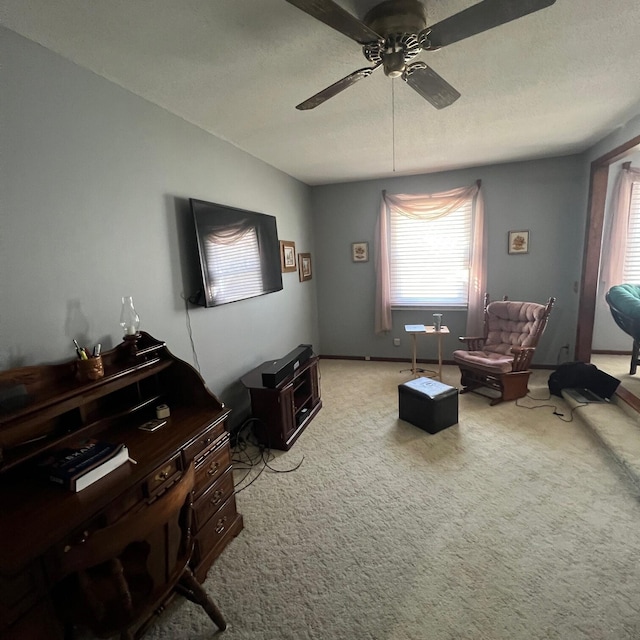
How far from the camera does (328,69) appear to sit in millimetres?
1844

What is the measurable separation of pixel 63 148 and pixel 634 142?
155 inches

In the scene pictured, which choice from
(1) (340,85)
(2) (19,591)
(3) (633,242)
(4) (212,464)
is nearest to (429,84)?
(1) (340,85)

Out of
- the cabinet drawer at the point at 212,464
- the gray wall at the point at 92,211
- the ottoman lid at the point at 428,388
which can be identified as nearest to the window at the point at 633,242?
the ottoman lid at the point at 428,388

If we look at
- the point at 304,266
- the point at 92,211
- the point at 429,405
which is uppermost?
the point at 92,211

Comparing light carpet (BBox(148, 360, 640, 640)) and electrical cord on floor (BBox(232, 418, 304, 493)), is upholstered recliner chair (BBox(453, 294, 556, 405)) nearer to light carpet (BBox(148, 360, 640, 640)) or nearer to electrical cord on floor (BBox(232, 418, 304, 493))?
light carpet (BBox(148, 360, 640, 640))

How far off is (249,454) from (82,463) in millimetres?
1558

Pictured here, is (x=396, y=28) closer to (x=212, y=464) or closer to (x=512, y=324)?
(x=212, y=464)

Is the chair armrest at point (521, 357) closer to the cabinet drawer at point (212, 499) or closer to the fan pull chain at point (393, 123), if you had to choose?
the fan pull chain at point (393, 123)

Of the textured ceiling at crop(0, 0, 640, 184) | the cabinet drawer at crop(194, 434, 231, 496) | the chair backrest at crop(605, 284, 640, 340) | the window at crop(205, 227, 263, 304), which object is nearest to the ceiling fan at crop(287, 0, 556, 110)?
the textured ceiling at crop(0, 0, 640, 184)

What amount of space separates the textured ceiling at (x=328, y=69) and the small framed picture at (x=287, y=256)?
3.41 feet

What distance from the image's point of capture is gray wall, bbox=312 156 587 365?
3955 mm

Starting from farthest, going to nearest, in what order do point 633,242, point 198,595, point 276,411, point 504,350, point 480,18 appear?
1. point 633,242
2. point 504,350
3. point 276,411
4. point 198,595
5. point 480,18

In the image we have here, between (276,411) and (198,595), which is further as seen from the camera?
(276,411)

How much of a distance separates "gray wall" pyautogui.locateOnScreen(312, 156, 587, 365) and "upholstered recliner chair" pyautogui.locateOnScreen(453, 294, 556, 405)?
54 cm
